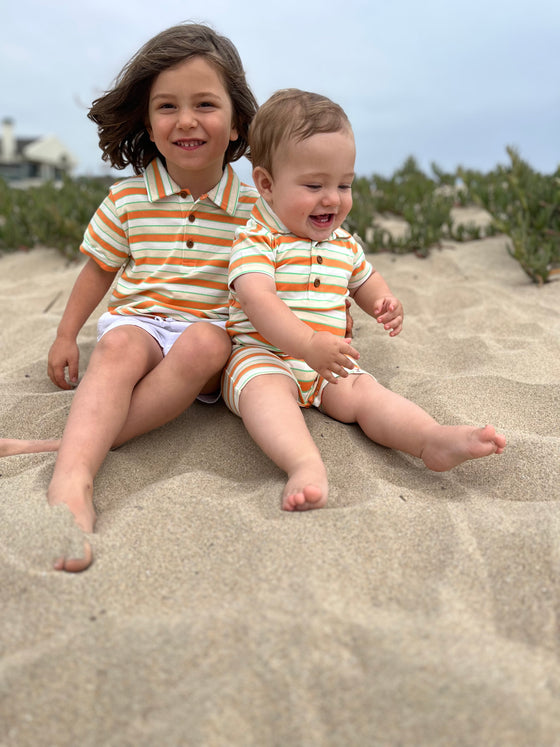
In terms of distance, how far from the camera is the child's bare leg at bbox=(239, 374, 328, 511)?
71.0 inches

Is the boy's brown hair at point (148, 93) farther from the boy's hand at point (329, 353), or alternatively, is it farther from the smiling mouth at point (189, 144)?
the boy's hand at point (329, 353)

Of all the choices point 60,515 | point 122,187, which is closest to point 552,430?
point 60,515

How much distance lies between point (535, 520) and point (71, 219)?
4.62m

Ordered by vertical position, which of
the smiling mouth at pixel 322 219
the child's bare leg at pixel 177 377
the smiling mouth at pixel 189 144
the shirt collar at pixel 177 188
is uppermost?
the smiling mouth at pixel 189 144

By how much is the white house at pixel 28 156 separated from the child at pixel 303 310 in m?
33.8

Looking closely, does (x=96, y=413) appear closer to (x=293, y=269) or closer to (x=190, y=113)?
(x=293, y=269)

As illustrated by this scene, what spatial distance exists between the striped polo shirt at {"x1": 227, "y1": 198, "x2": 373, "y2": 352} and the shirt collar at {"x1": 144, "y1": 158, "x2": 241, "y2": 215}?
0.78ft

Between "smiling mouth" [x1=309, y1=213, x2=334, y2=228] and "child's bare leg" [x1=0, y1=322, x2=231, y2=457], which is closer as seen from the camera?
"child's bare leg" [x1=0, y1=322, x2=231, y2=457]

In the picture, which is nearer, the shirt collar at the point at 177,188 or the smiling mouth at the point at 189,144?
the smiling mouth at the point at 189,144

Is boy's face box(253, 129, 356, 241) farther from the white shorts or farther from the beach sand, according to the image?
the beach sand

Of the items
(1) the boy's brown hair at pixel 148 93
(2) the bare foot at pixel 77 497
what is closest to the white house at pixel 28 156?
(1) the boy's brown hair at pixel 148 93

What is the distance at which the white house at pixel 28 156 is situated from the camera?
33.8 m

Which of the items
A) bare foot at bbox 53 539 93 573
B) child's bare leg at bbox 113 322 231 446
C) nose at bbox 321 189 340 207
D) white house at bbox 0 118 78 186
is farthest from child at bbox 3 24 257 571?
white house at bbox 0 118 78 186

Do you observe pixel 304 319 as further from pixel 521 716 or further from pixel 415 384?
pixel 521 716
